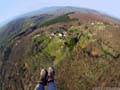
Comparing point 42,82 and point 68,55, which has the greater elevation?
point 42,82

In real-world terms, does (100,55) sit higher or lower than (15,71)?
higher

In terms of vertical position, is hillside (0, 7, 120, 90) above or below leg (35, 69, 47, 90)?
below

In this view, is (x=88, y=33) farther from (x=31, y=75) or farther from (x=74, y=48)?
(x=31, y=75)

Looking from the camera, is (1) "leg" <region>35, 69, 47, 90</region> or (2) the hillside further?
(2) the hillside

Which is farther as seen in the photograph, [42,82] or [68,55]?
[68,55]

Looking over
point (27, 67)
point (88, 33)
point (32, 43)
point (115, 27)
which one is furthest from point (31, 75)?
point (115, 27)

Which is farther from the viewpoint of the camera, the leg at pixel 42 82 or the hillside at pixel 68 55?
the hillside at pixel 68 55

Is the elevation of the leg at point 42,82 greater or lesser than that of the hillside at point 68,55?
greater

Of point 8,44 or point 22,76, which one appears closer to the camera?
point 22,76
